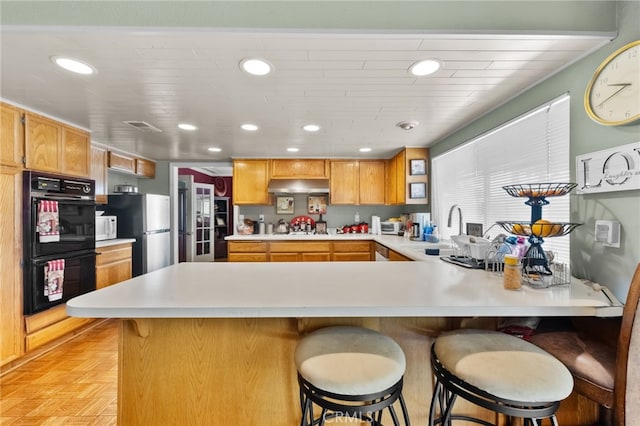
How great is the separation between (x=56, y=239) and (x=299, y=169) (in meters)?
2.84

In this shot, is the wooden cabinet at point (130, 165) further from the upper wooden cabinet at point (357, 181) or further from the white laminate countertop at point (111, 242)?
the upper wooden cabinet at point (357, 181)

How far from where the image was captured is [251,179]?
13.9ft

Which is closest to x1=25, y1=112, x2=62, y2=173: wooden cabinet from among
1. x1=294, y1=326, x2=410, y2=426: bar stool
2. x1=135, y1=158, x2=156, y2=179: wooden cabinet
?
x1=135, y1=158, x2=156, y2=179: wooden cabinet

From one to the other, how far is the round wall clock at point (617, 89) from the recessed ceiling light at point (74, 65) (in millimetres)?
2702

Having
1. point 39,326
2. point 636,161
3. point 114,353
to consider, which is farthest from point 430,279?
point 39,326

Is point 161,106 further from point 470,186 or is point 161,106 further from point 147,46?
point 470,186

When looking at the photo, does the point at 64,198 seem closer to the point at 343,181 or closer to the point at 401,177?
the point at 343,181

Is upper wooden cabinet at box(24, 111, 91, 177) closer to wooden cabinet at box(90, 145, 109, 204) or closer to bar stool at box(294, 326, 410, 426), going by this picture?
wooden cabinet at box(90, 145, 109, 204)

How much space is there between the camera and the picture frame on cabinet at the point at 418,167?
3.61 metres

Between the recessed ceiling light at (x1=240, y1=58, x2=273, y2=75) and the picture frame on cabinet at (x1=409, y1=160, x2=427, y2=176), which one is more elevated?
the recessed ceiling light at (x1=240, y1=58, x2=273, y2=75)

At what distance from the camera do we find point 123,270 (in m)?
3.46

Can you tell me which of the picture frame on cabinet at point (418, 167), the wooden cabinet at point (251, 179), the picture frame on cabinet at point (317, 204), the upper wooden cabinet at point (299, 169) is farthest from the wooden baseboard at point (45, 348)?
the picture frame on cabinet at point (418, 167)

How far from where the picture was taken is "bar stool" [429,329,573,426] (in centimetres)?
85

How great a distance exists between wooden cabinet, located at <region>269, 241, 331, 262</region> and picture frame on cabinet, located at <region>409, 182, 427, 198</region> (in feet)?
4.31
